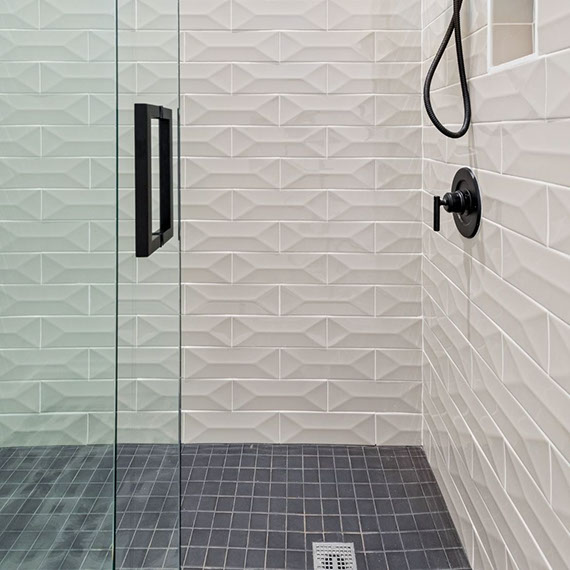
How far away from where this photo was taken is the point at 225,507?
7.20 ft

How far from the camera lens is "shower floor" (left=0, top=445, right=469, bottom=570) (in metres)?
1.10

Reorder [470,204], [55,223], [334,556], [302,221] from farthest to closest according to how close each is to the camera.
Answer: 1. [302,221]
2. [334,556]
3. [470,204]
4. [55,223]

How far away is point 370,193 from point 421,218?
212 mm

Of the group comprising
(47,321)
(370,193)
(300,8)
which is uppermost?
(300,8)

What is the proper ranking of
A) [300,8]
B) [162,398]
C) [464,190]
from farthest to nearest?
[300,8] → [464,190] → [162,398]

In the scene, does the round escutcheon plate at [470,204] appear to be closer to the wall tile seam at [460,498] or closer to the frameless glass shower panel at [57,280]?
the wall tile seam at [460,498]

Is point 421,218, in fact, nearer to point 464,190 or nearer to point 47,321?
point 464,190

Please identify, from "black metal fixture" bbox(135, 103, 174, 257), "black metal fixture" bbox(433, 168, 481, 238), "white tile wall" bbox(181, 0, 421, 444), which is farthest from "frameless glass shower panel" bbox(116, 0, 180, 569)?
"white tile wall" bbox(181, 0, 421, 444)

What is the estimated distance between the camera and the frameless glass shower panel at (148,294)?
1.20m

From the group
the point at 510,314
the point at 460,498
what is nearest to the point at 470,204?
the point at 510,314

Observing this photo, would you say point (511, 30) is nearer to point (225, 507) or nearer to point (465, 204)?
point (465, 204)

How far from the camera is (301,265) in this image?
2.61 metres

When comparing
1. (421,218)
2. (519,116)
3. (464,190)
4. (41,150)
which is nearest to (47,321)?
(41,150)

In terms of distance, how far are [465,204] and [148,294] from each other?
882mm
